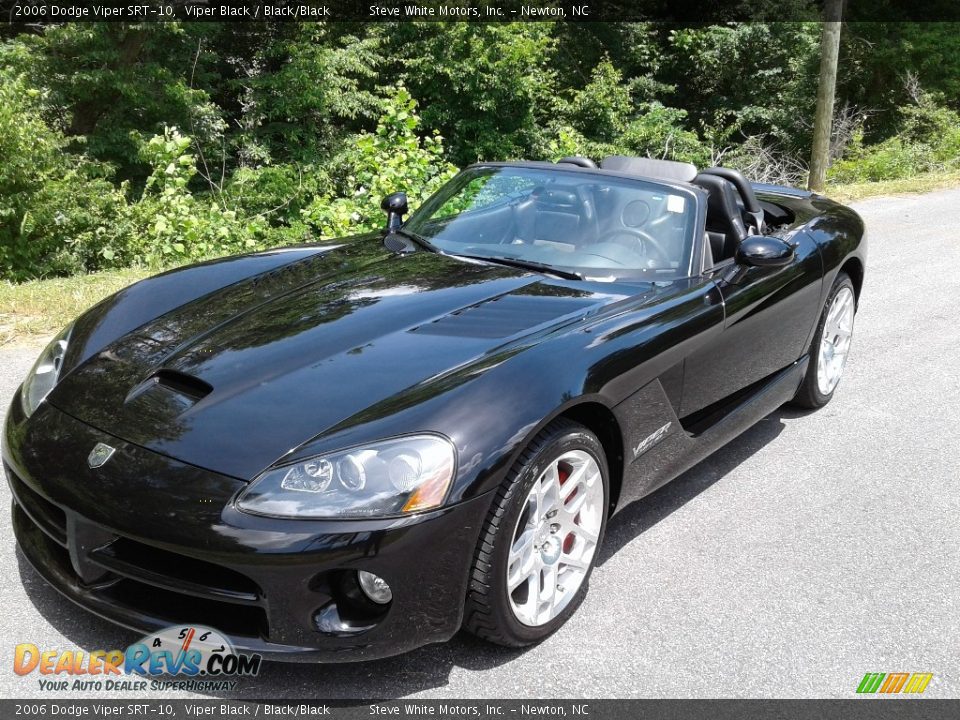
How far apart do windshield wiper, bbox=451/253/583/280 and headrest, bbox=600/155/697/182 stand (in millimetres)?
919

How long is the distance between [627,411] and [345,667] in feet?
4.07

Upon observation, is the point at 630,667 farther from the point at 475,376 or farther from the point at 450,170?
the point at 450,170

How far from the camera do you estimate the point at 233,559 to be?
7.83ft

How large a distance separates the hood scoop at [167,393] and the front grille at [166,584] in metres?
0.38

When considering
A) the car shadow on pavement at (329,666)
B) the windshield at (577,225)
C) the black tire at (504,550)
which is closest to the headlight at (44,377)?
the car shadow on pavement at (329,666)

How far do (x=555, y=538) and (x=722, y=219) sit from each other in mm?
2048

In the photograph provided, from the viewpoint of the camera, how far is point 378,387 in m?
2.80

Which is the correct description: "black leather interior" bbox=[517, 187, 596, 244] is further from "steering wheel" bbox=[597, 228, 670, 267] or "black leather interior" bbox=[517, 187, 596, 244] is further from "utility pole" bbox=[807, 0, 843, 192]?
"utility pole" bbox=[807, 0, 843, 192]

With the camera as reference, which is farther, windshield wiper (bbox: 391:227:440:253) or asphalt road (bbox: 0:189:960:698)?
windshield wiper (bbox: 391:227:440:253)

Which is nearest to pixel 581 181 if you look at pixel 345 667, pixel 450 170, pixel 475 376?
pixel 475 376

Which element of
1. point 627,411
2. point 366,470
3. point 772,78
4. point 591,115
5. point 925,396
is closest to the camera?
point 366,470

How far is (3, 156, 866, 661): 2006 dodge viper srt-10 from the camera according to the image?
2.46m

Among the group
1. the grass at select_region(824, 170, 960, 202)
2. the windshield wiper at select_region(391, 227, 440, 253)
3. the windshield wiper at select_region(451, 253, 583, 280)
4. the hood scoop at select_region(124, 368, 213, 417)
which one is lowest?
the grass at select_region(824, 170, 960, 202)

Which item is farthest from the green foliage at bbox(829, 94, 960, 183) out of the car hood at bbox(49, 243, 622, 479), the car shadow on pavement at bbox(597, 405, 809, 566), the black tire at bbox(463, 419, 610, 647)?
the black tire at bbox(463, 419, 610, 647)
